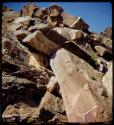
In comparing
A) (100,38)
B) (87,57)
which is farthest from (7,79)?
(100,38)

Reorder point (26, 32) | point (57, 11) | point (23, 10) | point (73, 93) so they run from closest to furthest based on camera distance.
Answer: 1. point (73, 93)
2. point (26, 32)
3. point (57, 11)
4. point (23, 10)

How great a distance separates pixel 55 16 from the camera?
11633mm

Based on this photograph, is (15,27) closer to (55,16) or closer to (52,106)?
(55,16)

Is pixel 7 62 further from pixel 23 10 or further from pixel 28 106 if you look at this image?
pixel 23 10

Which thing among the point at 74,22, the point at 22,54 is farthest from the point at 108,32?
the point at 22,54

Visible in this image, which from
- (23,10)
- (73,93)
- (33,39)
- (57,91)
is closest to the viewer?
(73,93)

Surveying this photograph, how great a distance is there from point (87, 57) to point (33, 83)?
8.57 feet

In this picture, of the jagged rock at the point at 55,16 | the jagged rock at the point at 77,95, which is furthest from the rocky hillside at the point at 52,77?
the jagged rock at the point at 55,16

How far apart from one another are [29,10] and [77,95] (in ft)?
21.7

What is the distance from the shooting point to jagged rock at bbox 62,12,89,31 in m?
11.5

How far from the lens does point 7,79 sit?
743 centimetres

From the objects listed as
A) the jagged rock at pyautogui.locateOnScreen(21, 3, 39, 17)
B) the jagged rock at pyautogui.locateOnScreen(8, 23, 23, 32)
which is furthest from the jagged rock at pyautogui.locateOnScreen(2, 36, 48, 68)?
the jagged rock at pyautogui.locateOnScreen(21, 3, 39, 17)

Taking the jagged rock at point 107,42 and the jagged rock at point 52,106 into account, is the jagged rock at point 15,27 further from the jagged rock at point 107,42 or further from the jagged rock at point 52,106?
the jagged rock at point 107,42

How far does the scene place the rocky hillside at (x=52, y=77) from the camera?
666cm
